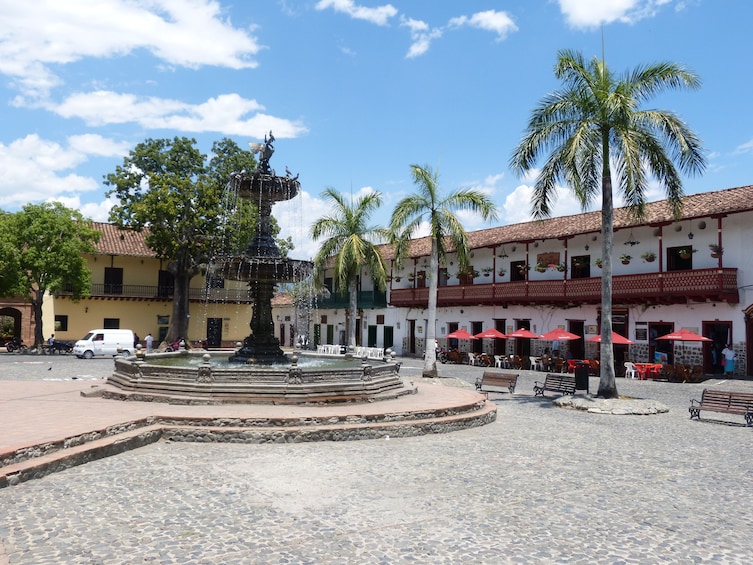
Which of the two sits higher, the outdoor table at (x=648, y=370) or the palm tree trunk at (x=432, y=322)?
the palm tree trunk at (x=432, y=322)

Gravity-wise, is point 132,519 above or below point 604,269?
below

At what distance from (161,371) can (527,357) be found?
865 inches

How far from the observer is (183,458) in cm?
870

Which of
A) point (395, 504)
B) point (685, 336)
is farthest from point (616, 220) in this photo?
point (395, 504)

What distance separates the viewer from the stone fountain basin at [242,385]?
1163 centimetres

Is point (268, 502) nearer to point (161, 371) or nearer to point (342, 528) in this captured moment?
point (342, 528)

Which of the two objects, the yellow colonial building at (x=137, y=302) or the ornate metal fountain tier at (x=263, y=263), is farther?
the yellow colonial building at (x=137, y=302)

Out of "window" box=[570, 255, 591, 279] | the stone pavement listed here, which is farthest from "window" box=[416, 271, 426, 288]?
the stone pavement

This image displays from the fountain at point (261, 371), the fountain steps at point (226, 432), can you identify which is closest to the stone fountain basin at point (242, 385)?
the fountain at point (261, 371)

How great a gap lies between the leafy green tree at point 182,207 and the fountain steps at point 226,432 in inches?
968

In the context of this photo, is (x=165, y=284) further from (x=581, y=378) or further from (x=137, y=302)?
(x=581, y=378)

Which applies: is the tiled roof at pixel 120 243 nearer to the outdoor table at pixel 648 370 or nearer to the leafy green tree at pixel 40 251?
the leafy green tree at pixel 40 251

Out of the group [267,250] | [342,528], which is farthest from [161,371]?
[342,528]

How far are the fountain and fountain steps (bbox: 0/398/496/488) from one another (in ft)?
4.55
